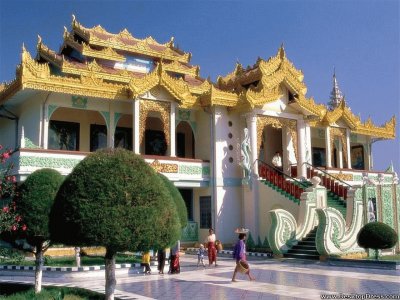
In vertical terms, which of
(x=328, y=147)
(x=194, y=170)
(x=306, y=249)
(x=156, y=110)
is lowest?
(x=306, y=249)

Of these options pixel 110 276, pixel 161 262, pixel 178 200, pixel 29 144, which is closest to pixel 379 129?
pixel 178 200

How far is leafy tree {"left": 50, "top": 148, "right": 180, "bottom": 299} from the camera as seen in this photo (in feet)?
22.5

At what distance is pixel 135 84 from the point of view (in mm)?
17234

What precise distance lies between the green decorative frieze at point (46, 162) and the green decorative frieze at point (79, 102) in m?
2.36

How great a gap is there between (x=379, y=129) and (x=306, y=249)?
12.2 m

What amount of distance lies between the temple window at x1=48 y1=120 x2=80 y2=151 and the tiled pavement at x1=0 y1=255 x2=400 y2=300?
22.4 feet

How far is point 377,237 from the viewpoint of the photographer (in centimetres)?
1339

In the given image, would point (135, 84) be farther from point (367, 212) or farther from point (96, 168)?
point (96, 168)

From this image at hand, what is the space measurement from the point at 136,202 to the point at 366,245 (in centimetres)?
860

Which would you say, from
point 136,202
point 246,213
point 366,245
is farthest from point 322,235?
point 136,202

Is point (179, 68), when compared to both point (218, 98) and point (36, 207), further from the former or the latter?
point (36, 207)

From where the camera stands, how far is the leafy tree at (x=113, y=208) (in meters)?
6.87

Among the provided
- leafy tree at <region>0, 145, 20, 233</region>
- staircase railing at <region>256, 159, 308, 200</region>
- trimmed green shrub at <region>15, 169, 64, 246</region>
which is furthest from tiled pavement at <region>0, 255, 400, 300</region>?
staircase railing at <region>256, 159, 308, 200</region>

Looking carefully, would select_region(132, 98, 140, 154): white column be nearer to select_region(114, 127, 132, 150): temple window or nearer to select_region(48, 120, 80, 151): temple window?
select_region(114, 127, 132, 150): temple window
